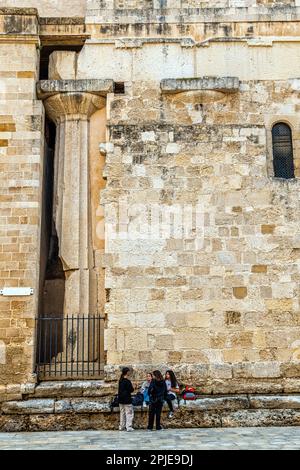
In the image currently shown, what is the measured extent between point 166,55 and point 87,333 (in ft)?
20.5

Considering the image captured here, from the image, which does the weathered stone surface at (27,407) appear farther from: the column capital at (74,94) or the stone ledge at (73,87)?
the stone ledge at (73,87)

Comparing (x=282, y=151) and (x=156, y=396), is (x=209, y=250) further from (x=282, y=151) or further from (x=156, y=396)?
(x=156, y=396)

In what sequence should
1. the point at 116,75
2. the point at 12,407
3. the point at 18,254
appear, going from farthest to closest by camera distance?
the point at 116,75 → the point at 18,254 → the point at 12,407

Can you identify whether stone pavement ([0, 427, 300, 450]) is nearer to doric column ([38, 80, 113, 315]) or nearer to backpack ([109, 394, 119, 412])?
backpack ([109, 394, 119, 412])

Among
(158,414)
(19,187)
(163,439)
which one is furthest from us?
(19,187)

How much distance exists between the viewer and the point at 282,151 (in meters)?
11.7

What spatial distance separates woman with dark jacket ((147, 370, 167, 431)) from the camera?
29.5ft

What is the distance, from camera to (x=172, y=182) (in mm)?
11195

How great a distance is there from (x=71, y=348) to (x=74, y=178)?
11.6ft

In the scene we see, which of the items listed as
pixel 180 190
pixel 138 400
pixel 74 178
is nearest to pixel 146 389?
pixel 138 400

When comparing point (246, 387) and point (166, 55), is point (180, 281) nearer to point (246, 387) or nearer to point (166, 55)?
point (246, 387)

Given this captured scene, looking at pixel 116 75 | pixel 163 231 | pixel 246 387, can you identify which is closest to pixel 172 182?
pixel 163 231

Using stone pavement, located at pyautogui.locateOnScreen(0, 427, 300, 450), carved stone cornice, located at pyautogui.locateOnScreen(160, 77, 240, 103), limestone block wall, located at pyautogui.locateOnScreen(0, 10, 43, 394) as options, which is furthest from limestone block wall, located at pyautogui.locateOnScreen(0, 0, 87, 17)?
stone pavement, located at pyautogui.locateOnScreen(0, 427, 300, 450)

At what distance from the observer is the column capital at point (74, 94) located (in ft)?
38.3
